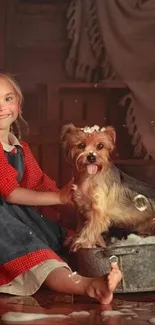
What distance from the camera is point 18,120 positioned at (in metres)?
1.70

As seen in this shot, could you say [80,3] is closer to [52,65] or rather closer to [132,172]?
[52,65]

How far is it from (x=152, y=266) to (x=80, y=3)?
0.70 meters

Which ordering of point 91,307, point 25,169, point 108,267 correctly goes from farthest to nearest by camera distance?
point 25,169 → point 108,267 → point 91,307

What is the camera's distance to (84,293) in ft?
4.31

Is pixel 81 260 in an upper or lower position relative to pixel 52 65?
lower

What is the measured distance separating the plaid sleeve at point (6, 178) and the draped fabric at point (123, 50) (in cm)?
39

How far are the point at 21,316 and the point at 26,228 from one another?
0.27 meters

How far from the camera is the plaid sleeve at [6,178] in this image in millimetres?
1437

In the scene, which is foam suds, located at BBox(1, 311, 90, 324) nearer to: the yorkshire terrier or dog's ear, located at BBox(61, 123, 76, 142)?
the yorkshire terrier

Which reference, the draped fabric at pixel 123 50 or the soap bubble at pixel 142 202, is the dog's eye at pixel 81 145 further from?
the draped fabric at pixel 123 50

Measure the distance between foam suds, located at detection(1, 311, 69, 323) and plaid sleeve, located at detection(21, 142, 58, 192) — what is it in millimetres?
390

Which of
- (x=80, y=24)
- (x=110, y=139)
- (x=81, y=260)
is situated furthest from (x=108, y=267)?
(x=80, y=24)

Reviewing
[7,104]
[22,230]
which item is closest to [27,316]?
[22,230]

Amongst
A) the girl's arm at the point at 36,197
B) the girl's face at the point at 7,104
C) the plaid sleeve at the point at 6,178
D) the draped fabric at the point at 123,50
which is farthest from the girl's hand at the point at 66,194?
the draped fabric at the point at 123,50
